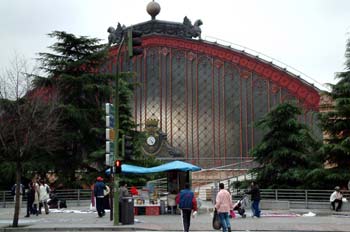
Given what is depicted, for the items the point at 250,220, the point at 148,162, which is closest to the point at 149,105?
the point at 148,162

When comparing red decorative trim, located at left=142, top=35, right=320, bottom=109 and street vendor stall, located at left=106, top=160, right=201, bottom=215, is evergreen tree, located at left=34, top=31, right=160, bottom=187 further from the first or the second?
red decorative trim, located at left=142, top=35, right=320, bottom=109

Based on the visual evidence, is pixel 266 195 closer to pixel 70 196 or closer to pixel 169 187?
pixel 169 187

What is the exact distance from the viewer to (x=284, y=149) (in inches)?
1339

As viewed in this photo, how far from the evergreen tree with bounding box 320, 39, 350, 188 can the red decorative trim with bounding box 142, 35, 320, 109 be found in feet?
54.3

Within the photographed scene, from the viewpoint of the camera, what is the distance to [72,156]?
39.1m

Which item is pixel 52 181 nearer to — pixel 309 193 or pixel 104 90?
pixel 104 90

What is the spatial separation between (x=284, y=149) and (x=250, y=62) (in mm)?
19520

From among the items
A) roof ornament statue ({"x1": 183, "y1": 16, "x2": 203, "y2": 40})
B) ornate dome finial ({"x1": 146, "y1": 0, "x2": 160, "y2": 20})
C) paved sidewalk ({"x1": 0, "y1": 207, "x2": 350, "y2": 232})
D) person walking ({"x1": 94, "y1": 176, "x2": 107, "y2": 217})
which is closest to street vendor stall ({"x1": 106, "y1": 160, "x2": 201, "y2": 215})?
paved sidewalk ({"x1": 0, "y1": 207, "x2": 350, "y2": 232})

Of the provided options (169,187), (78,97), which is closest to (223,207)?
(169,187)

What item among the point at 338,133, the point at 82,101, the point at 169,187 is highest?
the point at 82,101

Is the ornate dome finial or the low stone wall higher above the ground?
the ornate dome finial

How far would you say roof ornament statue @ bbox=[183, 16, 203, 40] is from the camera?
55.8 meters

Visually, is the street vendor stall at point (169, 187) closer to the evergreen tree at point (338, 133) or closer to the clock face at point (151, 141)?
the evergreen tree at point (338, 133)

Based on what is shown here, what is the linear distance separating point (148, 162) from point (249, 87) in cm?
1531
